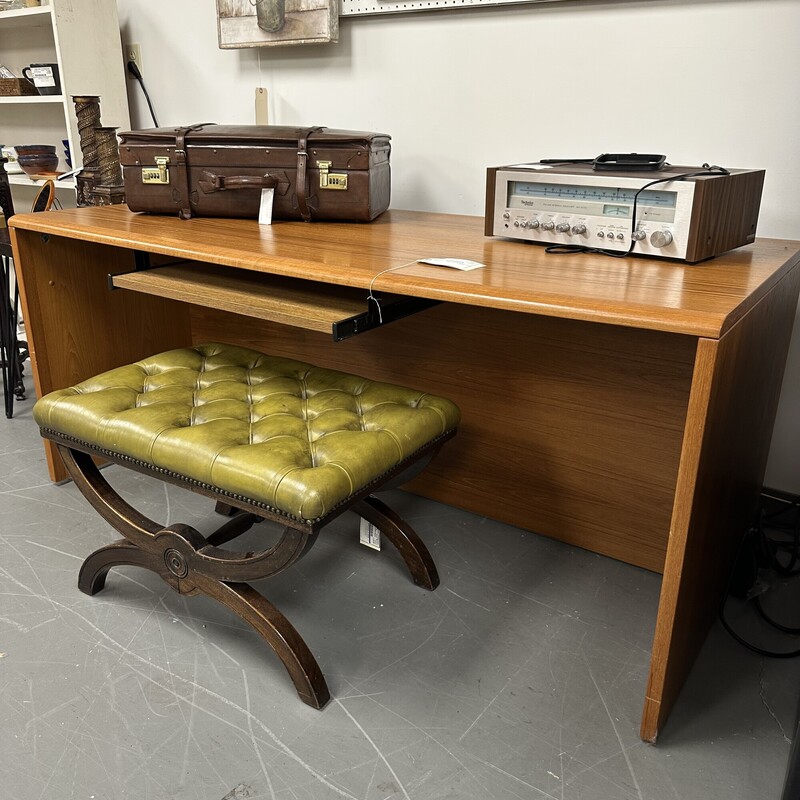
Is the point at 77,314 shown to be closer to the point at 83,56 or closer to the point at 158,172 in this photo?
the point at 158,172

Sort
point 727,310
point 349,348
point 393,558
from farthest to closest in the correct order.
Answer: point 349,348 < point 393,558 < point 727,310

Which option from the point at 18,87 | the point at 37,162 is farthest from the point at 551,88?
the point at 18,87

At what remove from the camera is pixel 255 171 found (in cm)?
163

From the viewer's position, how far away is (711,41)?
1452mm

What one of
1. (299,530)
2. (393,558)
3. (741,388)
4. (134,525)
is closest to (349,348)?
(393,558)

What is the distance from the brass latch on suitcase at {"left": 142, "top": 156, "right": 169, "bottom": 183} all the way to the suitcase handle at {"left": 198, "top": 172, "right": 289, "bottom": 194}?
11cm

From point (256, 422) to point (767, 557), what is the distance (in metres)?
1.12

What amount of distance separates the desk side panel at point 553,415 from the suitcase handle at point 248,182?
0.44 m

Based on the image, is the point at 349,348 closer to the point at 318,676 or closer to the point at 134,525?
the point at 134,525

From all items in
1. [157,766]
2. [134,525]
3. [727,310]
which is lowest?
[157,766]

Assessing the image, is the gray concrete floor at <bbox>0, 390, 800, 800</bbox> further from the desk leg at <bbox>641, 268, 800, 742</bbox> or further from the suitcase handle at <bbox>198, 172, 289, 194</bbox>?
the suitcase handle at <bbox>198, 172, 289, 194</bbox>

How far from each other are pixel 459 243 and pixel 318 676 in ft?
2.70

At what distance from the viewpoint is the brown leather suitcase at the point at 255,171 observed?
1.58m

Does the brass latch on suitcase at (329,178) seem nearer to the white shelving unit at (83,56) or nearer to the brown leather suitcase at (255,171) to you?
the brown leather suitcase at (255,171)
